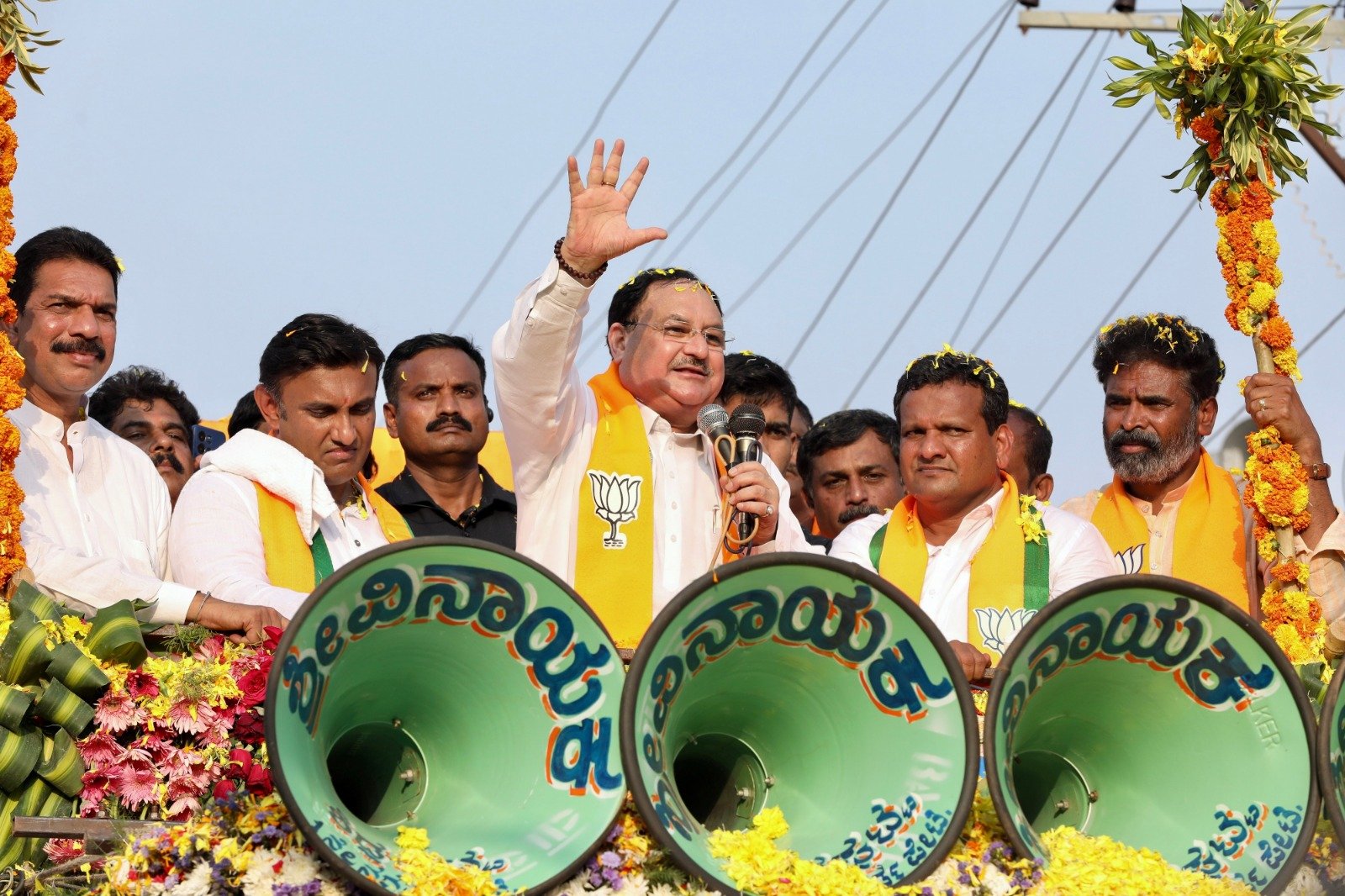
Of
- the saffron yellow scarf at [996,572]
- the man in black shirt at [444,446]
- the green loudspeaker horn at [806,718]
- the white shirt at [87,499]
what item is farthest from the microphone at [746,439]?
the man in black shirt at [444,446]

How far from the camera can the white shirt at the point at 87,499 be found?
575 centimetres

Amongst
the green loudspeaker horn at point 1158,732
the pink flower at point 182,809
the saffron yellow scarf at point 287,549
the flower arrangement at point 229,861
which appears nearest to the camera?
the flower arrangement at point 229,861

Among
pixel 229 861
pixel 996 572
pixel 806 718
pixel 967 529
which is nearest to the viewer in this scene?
Answer: pixel 229 861

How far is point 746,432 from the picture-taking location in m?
5.21

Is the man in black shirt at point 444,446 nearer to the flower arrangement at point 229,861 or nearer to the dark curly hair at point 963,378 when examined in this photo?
the dark curly hair at point 963,378

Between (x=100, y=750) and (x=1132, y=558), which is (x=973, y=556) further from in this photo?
(x=100, y=750)

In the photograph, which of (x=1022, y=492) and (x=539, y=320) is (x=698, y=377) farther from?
(x=1022, y=492)

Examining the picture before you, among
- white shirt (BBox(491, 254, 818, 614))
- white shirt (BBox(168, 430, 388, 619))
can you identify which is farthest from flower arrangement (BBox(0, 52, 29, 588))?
white shirt (BBox(491, 254, 818, 614))

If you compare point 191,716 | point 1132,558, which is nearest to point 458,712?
point 191,716

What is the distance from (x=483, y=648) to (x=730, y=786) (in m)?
0.84

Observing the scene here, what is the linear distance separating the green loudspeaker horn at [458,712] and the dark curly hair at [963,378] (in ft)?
7.37

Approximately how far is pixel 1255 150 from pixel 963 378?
1.25 meters

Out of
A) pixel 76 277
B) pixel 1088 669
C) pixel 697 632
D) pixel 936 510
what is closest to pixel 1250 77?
pixel 936 510

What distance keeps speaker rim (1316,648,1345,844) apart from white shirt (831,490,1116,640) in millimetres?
1383
